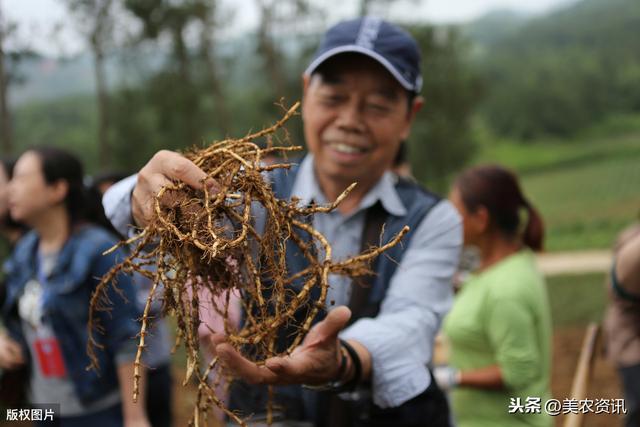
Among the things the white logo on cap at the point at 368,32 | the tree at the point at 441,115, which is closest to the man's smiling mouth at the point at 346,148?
the white logo on cap at the point at 368,32

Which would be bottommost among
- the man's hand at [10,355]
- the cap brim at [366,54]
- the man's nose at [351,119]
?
the man's hand at [10,355]

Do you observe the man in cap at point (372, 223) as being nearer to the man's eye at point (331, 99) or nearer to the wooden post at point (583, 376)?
the man's eye at point (331, 99)

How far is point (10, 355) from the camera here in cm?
320

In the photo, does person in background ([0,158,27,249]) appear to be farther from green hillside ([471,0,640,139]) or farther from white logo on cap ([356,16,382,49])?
green hillside ([471,0,640,139])

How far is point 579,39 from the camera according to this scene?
102 m

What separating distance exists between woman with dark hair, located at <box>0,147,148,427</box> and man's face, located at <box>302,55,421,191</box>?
4.81 ft

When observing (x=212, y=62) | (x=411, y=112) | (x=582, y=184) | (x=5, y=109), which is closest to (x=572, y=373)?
(x=411, y=112)

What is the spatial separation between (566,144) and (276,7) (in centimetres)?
5256

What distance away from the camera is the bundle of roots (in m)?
1.56

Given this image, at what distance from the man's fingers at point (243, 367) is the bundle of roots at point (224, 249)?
3.8 inches

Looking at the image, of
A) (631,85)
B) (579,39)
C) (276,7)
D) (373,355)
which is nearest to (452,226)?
(373,355)

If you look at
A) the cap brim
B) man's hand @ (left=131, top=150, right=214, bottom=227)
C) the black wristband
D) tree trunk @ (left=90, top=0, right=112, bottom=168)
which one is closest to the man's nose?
the cap brim

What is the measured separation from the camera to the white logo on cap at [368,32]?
81.9 inches

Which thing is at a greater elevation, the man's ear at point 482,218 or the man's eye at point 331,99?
the man's eye at point 331,99
